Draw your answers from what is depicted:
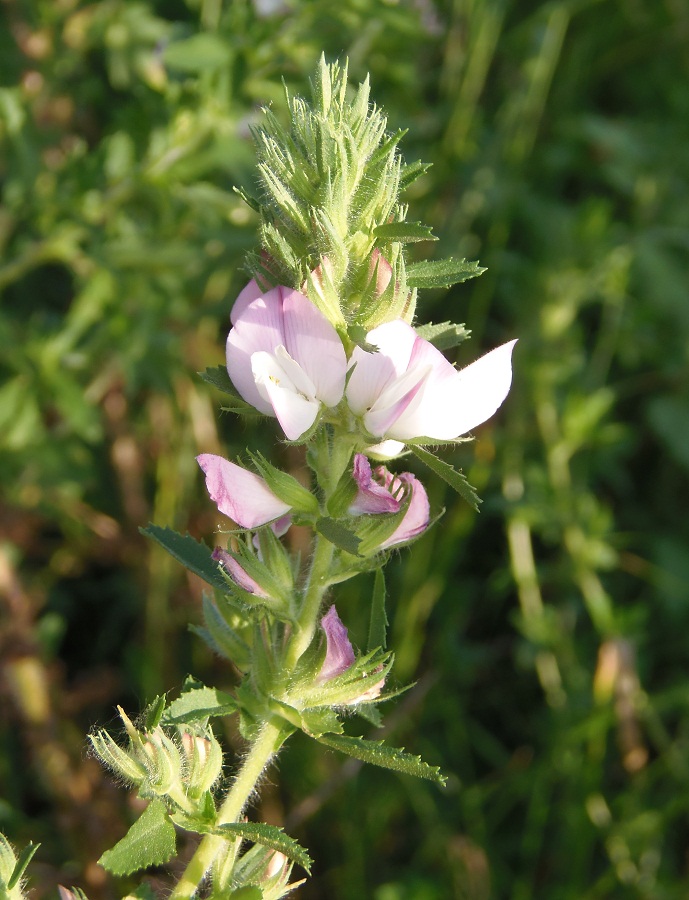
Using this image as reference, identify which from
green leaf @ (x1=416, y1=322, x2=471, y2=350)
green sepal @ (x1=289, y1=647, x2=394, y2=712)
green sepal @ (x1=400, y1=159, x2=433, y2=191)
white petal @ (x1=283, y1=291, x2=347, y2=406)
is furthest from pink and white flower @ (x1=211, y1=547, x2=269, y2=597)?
green sepal @ (x1=400, y1=159, x2=433, y2=191)

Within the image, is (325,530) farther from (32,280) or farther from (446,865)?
(32,280)

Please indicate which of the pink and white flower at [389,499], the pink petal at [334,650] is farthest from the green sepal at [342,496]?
the pink petal at [334,650]

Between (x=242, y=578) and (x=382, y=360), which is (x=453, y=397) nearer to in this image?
(x=382, y=360)

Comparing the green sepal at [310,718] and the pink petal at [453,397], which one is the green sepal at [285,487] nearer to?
the pink petal at [453,397]

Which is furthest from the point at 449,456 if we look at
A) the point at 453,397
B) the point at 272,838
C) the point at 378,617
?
the point at 272,838

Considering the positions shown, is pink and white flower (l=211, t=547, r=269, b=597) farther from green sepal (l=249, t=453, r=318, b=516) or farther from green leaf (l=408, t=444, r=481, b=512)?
green leaf (l=408, t=444, r=481, b=512)
